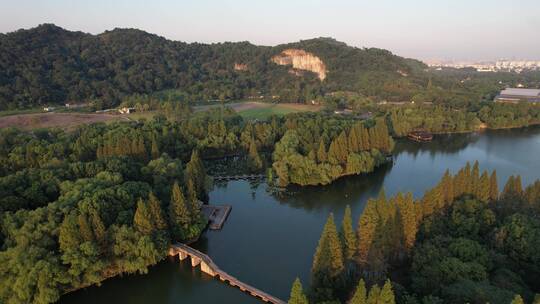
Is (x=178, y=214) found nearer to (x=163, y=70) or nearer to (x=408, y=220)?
(x=408, y=220)

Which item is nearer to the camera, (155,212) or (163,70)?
(155,212)

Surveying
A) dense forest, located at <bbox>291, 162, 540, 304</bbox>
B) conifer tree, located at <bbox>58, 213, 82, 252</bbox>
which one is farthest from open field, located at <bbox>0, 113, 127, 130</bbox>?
dense forest, located at <bbox>291, 162, 540, 304</bbox>

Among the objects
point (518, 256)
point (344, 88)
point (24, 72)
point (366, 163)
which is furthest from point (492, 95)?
point (24, 72)

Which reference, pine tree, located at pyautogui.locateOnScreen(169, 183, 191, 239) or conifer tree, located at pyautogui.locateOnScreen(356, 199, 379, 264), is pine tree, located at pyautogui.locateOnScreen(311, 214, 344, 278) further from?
pine tree, located at pyautogui.locateOnScreen(169, 183, 191, 239)

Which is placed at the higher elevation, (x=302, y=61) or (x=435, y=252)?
(x=302, y=61)

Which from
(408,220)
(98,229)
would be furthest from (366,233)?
(98,229)
